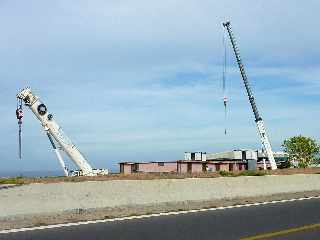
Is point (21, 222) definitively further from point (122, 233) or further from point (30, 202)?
point (122, 233)

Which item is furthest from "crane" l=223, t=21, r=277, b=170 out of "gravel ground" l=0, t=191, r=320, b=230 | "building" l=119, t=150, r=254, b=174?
"gravel ground" l=0, t=191, r=320, b=230

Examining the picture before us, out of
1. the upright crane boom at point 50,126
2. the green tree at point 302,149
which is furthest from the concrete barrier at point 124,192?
the green tree at point 302,149

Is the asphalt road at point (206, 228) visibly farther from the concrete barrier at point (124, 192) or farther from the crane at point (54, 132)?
the crane at point (54, 132)

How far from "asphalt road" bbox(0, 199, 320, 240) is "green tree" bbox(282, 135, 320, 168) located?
55.0 meters

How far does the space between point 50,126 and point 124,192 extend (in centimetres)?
2409

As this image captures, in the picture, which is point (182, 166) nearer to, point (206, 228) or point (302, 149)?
point (302, 149)

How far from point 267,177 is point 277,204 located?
3381 mm

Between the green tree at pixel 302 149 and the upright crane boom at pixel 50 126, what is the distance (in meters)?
36.3

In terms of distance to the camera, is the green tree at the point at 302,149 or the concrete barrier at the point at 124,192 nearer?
the concrete barrier at the point at 124,192

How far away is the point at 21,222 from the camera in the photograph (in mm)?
11906

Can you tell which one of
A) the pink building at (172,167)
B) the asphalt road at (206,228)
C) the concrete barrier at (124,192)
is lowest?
the asphalt road at (206,228)

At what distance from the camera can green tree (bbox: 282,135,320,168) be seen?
6919cm

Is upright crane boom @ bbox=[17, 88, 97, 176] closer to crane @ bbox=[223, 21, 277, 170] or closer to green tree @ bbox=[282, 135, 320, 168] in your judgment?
crane @ bbox=[223, 21, 277, 170]

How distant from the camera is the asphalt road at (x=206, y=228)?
1076 centimetres
